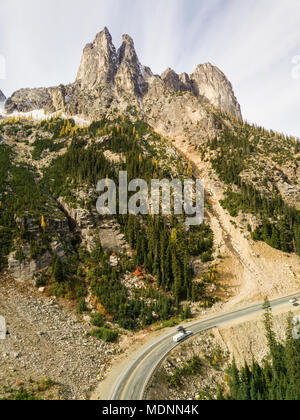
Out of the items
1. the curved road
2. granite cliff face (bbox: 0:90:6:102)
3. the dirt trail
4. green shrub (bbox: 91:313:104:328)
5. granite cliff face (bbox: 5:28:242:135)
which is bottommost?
the curved road

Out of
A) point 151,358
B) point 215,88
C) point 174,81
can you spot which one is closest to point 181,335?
point 151,358

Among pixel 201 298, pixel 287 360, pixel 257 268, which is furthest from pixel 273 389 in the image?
pixel 257 268

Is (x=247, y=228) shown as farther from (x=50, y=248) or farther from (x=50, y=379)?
(x=50, y=379)

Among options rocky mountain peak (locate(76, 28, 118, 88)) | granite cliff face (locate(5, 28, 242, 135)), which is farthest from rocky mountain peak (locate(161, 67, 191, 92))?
rocky mountain peak (locate(76, 28, 118, 88))

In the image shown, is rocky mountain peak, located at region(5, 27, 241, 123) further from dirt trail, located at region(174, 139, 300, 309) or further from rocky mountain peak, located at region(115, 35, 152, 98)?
dirt trail, located at region(174, 139, 300, 309)

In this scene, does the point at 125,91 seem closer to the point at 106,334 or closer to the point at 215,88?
the point at 215,88

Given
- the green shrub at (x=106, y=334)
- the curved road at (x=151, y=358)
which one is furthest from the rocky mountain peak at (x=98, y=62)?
the curved road at (x=151, y=358)
